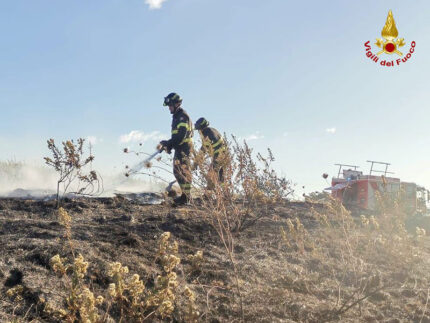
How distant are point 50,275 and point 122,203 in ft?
14.0

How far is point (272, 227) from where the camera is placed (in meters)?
5.70

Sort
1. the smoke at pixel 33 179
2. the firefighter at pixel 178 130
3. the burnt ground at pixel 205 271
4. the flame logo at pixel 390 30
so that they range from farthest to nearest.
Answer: the smoke at pixel 33 179, the firefighter at pixel 178 130, the flame logo at pixel 390 30, the burnt ground at pixel 205 271

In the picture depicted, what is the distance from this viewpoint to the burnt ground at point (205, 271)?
104 inches

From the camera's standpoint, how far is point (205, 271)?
335cm

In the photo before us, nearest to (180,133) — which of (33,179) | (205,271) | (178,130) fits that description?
(178,130)

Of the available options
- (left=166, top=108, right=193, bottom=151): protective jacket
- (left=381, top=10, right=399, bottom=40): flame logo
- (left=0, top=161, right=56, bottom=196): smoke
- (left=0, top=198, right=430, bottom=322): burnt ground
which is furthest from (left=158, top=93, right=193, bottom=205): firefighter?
(left=0, top=161, right=56, bottom=196): smoke

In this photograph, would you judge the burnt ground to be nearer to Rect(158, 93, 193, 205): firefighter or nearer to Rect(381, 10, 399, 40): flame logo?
Rect(158, 93, 193, 205): firefighter

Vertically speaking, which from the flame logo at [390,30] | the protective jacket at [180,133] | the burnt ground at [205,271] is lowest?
the burnt ground at [205,271]

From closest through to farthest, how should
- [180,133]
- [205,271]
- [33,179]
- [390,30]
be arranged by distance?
[205,271] < [390,30] < [180,133] < [33,179]

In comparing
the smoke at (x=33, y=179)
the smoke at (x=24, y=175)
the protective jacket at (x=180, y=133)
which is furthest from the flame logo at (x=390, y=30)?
the smoke at (x=24, y=175)

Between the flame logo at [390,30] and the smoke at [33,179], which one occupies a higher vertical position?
the flame logo at [390,30]

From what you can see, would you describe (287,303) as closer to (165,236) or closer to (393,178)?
(165,236)

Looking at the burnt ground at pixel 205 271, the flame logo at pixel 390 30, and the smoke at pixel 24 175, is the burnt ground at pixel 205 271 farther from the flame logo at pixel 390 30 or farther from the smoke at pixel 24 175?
the smoke at pixel 24 175

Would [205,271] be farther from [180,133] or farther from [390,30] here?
[390,30]
